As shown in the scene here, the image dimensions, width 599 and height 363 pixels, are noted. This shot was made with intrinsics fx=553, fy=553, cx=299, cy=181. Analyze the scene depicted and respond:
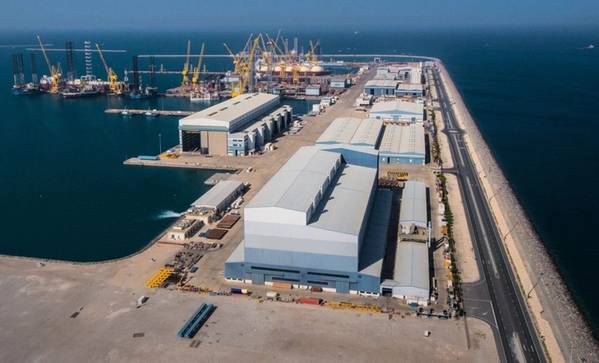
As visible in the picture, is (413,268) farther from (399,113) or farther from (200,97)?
(200,97)

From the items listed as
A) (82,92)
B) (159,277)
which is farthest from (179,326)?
(82,92)

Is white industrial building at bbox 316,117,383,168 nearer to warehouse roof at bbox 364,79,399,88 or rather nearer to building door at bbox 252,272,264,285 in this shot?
building door at bbox 252,272,264,285

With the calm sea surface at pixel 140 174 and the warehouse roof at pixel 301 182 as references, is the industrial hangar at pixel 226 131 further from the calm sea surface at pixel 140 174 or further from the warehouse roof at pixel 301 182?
the warehouse roof at pixel 301 182

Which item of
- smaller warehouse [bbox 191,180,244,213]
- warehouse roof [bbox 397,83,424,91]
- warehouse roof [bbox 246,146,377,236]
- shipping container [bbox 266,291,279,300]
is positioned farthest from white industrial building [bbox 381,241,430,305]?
warehouse roof [bbox 397,83,424,91]

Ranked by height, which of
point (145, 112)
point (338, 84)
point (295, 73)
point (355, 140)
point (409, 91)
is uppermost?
point (295, 73)

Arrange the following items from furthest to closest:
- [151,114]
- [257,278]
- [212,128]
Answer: [151,114], [212,128], [257,278]

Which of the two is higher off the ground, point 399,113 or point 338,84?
point 338,84
